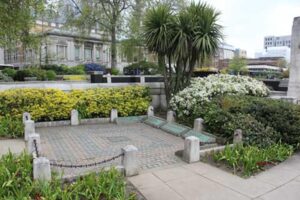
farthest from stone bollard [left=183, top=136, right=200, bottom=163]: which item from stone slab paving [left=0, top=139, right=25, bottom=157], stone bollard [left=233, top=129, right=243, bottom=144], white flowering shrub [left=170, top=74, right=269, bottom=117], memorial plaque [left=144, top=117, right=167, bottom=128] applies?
stone slab paving [left=0, top=139, right=25, bottom=157]

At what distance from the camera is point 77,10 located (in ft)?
88.7

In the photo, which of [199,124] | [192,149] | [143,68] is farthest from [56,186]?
[143,68]

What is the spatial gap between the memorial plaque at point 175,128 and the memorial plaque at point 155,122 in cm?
30

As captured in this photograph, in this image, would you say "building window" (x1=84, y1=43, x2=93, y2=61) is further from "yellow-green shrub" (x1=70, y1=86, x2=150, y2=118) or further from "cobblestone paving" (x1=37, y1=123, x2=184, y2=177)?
"cobblestone paving" (x1=37, y1=123, x2=184, y2=177)

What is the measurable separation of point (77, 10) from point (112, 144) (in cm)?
2273


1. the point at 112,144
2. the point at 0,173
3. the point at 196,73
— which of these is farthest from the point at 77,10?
the point at 0,173

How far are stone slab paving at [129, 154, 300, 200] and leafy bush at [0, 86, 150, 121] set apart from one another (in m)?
5.35

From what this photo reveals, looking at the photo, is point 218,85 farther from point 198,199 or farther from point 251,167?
point 198,199

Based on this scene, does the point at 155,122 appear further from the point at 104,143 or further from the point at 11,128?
the point at 11,128

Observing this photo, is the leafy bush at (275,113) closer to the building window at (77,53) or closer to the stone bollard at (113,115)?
the stone bollard at (113,115)

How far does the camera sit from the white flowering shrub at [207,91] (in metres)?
9.58

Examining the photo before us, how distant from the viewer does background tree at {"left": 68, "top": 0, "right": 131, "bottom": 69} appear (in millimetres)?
25859

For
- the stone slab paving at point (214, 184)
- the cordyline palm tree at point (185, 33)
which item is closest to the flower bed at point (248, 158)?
the stone slab paving at point (214, 184)

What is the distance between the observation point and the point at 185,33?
34.0 ft
